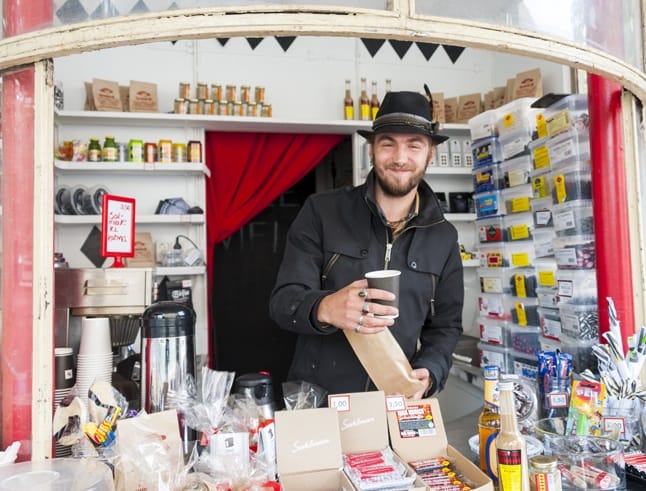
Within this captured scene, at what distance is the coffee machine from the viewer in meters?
1.58

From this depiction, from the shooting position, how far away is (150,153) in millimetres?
3734

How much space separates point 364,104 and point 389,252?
109 inches

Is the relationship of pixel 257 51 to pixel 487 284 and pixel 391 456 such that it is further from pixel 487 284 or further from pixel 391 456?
pixel 391 456

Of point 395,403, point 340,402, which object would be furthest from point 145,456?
point 395,403

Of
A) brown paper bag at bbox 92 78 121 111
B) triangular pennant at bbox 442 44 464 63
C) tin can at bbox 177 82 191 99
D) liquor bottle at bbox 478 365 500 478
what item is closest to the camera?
liquor bottle at bbox 478 365 500 478

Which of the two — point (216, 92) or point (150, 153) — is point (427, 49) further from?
point (150, 153)

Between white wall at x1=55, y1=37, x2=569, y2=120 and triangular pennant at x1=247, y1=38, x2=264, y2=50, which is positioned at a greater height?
triangular pennant at x1=247, y1=38, x2=264, y2=50

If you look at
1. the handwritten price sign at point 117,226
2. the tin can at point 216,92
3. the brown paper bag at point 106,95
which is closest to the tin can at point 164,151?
the brown paper bag at point 106,95

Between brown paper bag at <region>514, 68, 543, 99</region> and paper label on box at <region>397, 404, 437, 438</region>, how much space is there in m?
3.21

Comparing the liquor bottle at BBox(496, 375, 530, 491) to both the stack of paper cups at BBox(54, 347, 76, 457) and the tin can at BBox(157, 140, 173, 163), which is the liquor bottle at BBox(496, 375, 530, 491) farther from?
the tin can at BBox(157, 140, 173, 163)

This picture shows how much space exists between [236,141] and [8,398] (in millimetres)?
3475

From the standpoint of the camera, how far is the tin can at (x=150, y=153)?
12.2 feet

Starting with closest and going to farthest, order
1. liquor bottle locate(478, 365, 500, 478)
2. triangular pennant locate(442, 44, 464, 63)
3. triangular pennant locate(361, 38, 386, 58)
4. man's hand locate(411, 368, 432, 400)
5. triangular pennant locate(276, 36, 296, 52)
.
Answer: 1. liquor bottle locate(478, 365, 500, 478)
2. man's hand locate(411, 368, 432, 400)
3. triangular pennant locate(276, 36, 296, 52)
4. triangular pennant locate(361, 38, 386, 58)
5. triangular pennant locate(442, 44, 464, 63)

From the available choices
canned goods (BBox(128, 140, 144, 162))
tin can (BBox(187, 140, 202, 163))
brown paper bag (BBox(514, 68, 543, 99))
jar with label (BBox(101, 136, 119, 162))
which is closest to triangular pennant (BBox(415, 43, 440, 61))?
brown paper bag (BBox(514, 68, 543, 99))
